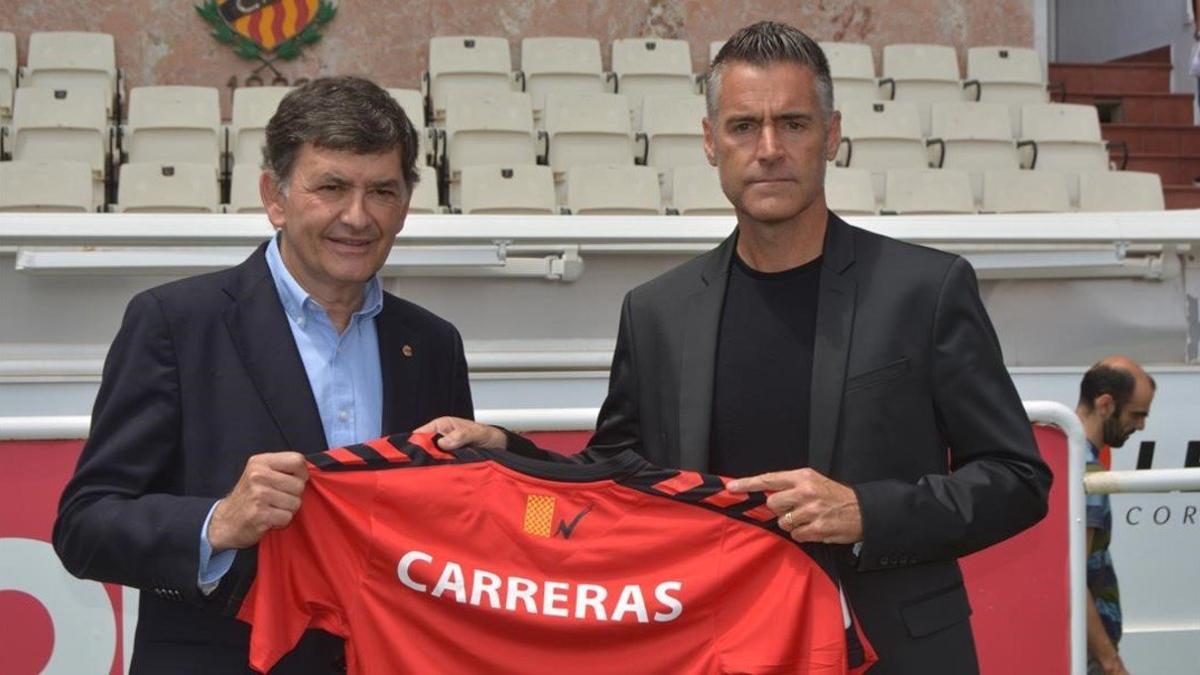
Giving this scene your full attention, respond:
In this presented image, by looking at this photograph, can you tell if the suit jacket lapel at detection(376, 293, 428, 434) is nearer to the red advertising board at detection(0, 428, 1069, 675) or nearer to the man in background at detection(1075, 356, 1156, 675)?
the red advertising board at detection(0, 428, 1069, 675)

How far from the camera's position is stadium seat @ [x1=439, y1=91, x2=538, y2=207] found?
8305mm

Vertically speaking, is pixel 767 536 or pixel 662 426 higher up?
pixel 662 426

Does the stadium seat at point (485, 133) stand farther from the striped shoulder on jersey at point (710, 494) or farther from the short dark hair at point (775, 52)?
the striped shoulder on jersey at point (710, 494)

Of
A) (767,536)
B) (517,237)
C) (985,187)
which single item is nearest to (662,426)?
(767,536)

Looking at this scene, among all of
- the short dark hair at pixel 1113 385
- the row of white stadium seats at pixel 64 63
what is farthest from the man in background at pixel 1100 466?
the row of white stadium seats at pixel 64 63

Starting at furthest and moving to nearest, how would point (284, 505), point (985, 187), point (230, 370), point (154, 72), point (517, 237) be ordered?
1. point (154, 72)
2. point (985, 187)
3. point (517, 237)
4. point (230, 370)
5. point (284, 505)

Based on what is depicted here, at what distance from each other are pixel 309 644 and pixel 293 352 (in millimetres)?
482

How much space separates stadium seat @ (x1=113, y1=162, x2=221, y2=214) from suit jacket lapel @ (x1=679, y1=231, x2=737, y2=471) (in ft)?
17.9

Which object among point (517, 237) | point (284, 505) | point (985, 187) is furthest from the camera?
point (985, 187)

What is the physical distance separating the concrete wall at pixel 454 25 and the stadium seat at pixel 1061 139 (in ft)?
6.25

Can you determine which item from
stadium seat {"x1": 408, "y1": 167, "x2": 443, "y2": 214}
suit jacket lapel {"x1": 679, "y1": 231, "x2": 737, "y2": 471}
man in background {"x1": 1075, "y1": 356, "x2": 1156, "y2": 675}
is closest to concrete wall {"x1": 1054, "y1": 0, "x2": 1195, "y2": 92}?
stadium seat {"x1": 408, "y1": 167, "x2": 443, "y2": 214}

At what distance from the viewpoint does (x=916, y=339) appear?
2.17 meters

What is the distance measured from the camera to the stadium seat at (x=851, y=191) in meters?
7.75

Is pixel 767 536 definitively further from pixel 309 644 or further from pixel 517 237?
pixel 517 237
